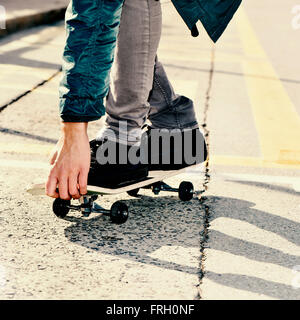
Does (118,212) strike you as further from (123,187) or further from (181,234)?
(181,234)

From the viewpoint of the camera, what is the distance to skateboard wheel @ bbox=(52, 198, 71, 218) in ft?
9.89

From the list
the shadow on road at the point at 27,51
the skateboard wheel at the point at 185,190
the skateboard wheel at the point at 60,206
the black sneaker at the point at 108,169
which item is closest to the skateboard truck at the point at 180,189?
the skateboard wheel at the point at 185,190

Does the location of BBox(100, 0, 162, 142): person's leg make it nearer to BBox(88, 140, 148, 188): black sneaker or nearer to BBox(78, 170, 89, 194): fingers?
BBox(88, 140, 148, 188): black sneaker

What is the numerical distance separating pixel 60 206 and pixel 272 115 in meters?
2.83

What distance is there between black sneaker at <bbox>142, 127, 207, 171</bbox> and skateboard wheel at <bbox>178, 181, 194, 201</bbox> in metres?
0.08

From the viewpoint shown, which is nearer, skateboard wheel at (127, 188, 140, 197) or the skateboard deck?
the skateboard deck

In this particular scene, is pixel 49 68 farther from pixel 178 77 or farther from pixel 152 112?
pixel 152 112

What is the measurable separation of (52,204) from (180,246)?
0.68 m

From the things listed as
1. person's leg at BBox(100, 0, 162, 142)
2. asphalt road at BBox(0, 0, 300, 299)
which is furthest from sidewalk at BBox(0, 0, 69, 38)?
person's leg at BBox(100, 0, 162, 142)

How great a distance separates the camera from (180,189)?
3.35m

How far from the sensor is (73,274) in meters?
2.53

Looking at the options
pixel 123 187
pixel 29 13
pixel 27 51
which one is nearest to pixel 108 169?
pixel 123 187

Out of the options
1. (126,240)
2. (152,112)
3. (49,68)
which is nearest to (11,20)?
(49,68)

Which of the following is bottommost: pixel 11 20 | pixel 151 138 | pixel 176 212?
pixel 11 20
